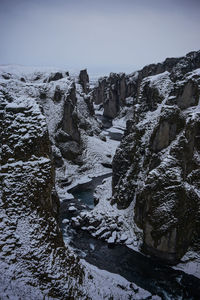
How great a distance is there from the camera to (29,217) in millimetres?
20266

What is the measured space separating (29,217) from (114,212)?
60.7 feet

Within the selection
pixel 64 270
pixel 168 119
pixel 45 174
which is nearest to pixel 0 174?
pixel 45 174

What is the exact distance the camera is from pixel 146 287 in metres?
24.4

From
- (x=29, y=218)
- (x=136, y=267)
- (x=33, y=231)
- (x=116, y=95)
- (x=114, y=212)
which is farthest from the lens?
(x=116, y=95)

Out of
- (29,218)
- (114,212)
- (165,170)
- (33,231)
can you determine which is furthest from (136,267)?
(29,218)

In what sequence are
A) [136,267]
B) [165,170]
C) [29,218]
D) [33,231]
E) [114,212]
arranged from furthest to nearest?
[114,212] → [165,170] → [136,267] → [29,218] → [33,231]

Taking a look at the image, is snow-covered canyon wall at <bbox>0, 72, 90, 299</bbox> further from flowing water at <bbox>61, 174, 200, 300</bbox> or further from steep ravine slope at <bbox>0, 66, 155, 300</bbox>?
flowing water at <bbox>61, 174, 200, 300</bbox>

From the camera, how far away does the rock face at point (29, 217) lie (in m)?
18.0

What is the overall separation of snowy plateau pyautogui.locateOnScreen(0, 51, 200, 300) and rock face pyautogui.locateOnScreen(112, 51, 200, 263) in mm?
133

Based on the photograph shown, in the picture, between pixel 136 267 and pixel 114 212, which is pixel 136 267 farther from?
pixel 114 212

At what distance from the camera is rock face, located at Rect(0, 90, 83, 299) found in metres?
18.0

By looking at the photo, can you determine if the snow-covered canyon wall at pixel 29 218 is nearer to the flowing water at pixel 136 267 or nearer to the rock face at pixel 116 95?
the flowing water at pixel 136 267

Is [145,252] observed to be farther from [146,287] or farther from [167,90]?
[167,90]

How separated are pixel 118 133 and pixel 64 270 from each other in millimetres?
74568
